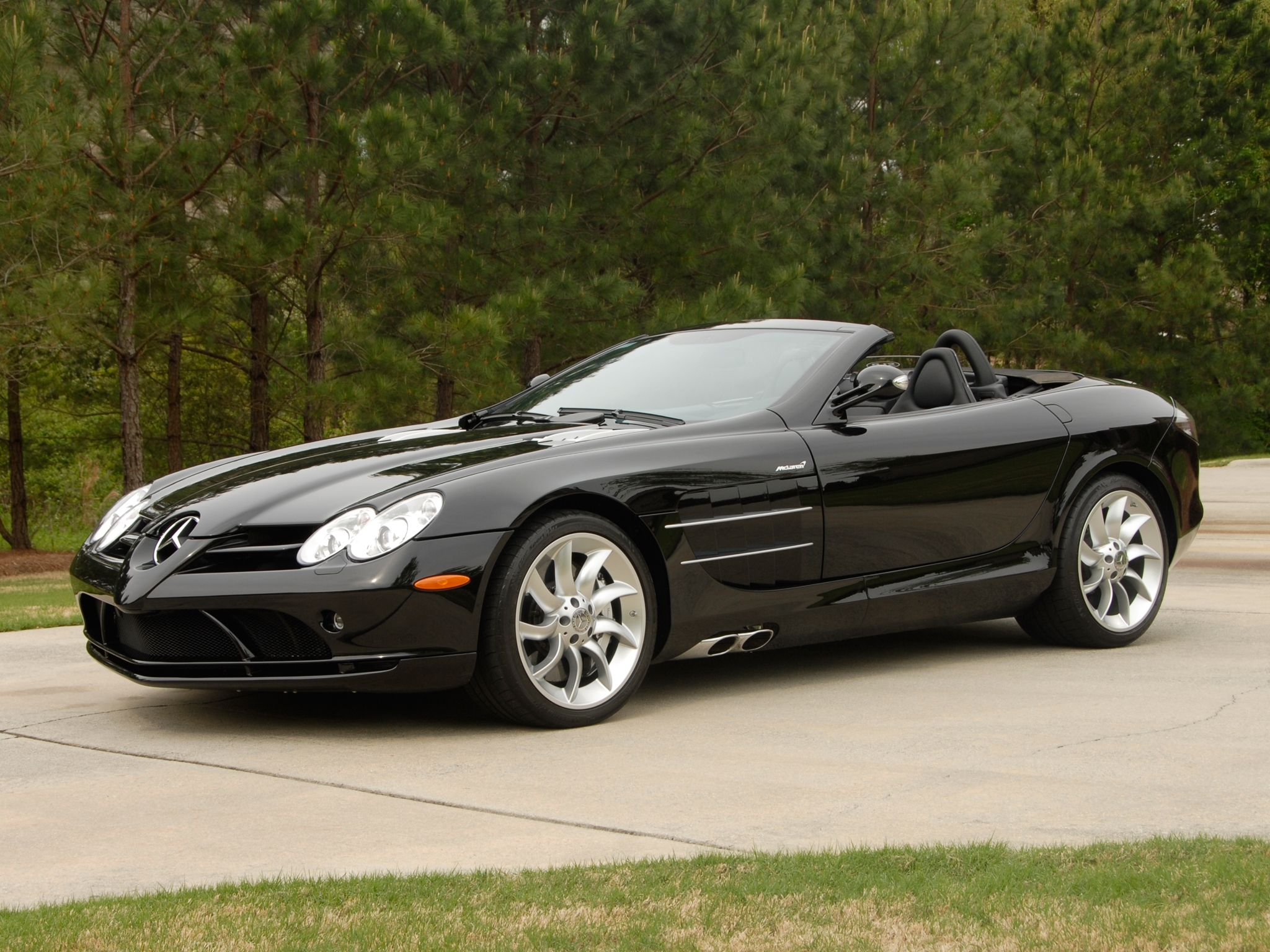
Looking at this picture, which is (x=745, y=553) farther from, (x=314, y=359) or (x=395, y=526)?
(x=314, y=359)

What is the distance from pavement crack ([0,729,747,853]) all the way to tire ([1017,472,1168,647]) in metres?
3.38

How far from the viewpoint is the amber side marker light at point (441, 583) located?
15.9 feet

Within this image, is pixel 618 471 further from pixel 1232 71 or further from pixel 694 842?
pixel 1232 71

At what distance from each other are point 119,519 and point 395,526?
4.93 feet

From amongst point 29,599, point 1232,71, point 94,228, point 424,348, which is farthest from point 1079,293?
point 29,599

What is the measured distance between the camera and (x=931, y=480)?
6156mm

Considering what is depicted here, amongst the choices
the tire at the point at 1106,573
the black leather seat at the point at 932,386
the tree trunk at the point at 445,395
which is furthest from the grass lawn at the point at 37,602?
the tire at the point at 1106,573

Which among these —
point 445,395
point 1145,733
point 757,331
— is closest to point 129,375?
point 445,395

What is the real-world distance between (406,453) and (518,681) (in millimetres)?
1065

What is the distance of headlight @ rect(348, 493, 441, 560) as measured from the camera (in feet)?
16.0

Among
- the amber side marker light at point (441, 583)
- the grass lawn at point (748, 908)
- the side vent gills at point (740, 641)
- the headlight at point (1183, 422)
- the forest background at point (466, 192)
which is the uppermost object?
the forest background at point (466, 192)

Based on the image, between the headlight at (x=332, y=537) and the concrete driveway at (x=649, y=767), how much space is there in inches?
24.0

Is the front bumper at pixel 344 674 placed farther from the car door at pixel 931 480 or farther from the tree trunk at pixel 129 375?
the tree trunk at pixel 129 375

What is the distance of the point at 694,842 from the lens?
3.75 meters
